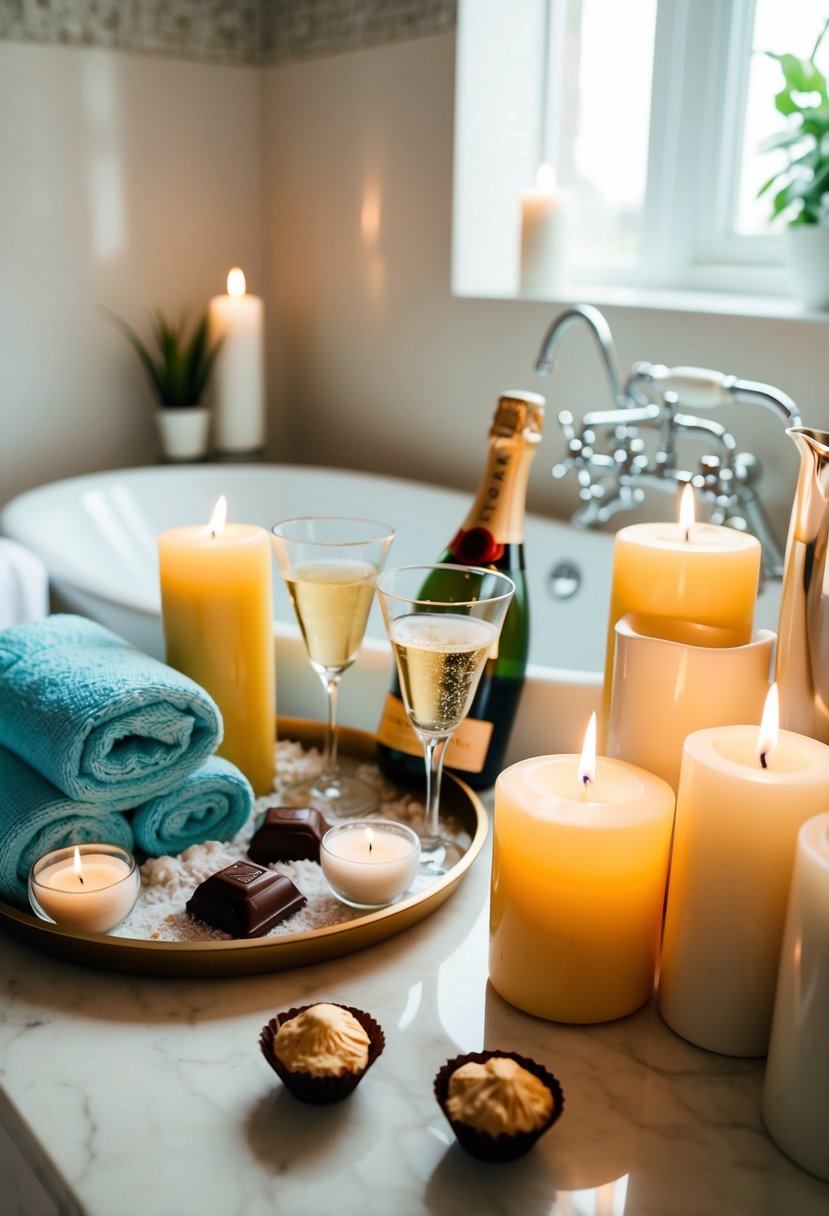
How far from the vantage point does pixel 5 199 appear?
6.07 feet

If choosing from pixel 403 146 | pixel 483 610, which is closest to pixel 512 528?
pixel 483 610

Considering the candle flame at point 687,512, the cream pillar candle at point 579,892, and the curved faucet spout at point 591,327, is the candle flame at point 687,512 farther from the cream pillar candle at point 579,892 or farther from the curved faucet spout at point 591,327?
the curved faucet spout at point 591,327

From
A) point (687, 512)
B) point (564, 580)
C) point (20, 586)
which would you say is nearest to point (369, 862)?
point (687, 512)

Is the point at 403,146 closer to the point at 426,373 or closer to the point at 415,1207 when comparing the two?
the point at 426,373

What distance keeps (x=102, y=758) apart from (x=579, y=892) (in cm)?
31

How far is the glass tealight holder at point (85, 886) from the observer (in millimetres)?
655

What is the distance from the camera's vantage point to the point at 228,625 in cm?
85

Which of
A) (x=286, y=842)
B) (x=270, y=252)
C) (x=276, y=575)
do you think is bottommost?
(x=276, y=575)

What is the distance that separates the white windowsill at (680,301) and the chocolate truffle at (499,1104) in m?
1.06

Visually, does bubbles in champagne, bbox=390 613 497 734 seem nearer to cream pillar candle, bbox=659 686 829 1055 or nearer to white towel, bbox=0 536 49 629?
cream pillar candle, bbox=659 686 829 1055

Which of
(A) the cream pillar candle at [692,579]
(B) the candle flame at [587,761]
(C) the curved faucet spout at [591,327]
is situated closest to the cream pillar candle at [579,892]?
(B) the candle flame at [587,761]

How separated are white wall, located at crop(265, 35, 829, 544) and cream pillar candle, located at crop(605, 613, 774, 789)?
31.1 inches

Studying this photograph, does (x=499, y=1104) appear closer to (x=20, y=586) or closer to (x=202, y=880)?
(x=202, y=880)

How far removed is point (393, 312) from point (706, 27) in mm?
662
